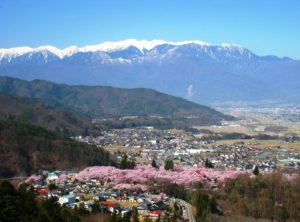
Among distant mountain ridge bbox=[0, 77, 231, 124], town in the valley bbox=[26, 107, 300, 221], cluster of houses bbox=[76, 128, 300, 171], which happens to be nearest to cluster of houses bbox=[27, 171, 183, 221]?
town in the valley bbox=[26, 107, 300, 221]

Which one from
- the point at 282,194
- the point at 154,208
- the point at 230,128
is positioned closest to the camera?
the point at 154,208

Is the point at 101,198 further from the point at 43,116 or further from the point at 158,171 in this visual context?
the point at 43,116

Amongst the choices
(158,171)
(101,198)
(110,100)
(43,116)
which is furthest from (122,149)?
(110,100)

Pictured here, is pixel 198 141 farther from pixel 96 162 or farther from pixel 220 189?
pixel 220 189

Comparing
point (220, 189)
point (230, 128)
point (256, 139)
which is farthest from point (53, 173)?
point (230, 128)

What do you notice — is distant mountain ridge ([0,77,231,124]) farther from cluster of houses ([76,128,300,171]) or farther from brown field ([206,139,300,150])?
brown field ([206,139,300,150])

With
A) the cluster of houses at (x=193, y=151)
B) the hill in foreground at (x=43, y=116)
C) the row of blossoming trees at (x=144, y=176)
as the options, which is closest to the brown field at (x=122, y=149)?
the cluster of houses at (x=193, y=151)

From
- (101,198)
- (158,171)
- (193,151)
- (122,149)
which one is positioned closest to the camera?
(101,198)
